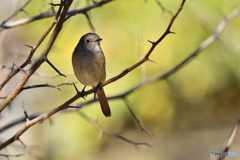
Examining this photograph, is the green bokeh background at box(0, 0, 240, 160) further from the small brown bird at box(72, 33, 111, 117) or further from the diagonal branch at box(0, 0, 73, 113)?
the diagonal branch at box(0, 0, 73, 113)

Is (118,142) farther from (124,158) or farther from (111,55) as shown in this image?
(111,55)

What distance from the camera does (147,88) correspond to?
8805 millimetres

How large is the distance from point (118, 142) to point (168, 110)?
1605 mm

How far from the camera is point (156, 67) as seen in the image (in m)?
8.29

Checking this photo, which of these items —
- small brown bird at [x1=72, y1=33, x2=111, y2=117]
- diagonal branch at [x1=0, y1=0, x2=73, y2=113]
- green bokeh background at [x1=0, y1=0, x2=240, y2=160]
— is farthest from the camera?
green bokeh background at [x1=0, y1=0, x2=240, y2=160]

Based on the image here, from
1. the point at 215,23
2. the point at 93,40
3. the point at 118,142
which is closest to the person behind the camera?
the point at 93,40

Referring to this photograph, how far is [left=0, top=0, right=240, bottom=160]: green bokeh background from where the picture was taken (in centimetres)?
777

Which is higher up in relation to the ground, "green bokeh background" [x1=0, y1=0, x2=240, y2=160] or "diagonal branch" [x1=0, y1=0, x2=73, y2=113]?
"diagonal branch" [x1=0, y1=0, x2=73, y2=113]

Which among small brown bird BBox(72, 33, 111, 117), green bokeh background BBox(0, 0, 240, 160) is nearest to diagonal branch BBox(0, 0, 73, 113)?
small brown bird BBox(72, 33, 111, 117)

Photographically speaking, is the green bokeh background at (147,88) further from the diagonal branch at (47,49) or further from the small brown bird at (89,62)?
the diagonal branch at (47,49)

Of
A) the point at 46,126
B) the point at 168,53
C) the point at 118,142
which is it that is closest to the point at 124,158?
the point at 118,142

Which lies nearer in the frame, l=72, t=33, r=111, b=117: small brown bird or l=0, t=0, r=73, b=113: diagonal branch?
l=0, t=0, r=73, b=113: diagonal branch

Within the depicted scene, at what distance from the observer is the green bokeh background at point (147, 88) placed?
7.77m

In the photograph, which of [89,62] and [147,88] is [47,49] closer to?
[89,62]
